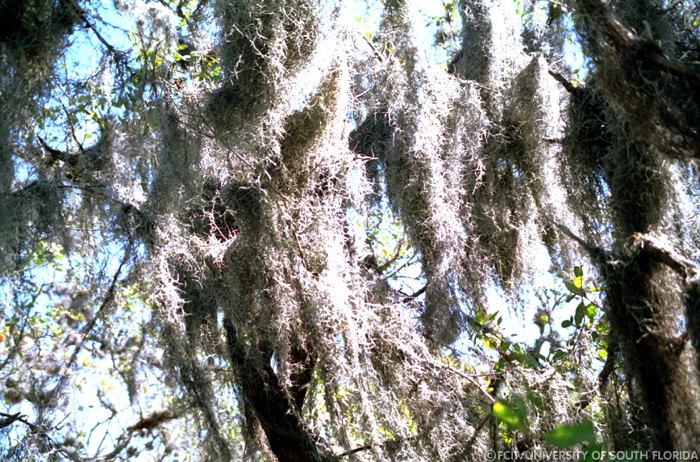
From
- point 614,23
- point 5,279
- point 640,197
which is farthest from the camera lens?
point 5,279

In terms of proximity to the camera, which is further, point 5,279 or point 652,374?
point 5,279

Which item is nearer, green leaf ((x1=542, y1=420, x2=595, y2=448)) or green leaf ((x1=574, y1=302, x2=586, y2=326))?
green leaf ((x1=542, y1=420, x2=595, y2=448))

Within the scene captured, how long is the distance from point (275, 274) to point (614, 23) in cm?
162

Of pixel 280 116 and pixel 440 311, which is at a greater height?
pixel 280 116

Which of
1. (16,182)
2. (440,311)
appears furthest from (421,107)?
(16,182)

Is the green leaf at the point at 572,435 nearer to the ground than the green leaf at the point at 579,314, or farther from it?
nearer to the ground

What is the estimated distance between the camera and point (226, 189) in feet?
10.7

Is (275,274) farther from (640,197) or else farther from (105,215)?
(640,197)

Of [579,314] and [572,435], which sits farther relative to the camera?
[579,314]

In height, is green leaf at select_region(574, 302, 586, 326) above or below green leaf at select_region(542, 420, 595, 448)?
above

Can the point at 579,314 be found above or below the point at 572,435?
above

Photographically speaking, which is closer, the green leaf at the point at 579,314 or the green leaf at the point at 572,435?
the green leaf at the point at 572,435

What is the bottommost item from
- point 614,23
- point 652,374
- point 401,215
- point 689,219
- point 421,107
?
point 652,374

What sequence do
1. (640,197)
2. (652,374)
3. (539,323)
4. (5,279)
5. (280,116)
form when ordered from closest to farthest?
(652,374)
(640,197)
(280,116)
(5,279)
(539,323)
